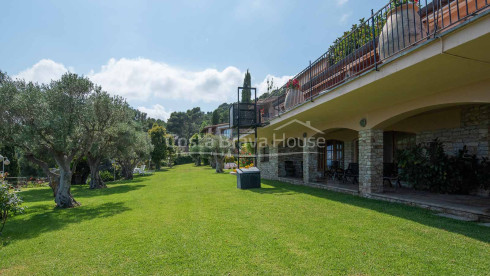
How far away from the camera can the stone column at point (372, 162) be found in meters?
Answer: 7.66

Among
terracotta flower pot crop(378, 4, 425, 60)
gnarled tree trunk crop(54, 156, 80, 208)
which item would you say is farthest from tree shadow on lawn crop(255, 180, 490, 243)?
gnarled tree trunk crop(54, 156, 80, 208)

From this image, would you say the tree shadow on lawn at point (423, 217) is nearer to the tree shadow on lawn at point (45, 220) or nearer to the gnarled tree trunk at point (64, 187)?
the tree shadow on lawn at point (45, 220)

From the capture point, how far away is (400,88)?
561 cm

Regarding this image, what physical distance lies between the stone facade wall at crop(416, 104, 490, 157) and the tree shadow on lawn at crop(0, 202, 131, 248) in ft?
33.0

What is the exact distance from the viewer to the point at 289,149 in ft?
51.7

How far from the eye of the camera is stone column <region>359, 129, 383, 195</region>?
7.66m

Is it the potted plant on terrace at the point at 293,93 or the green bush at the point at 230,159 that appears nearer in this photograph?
the potted plant on terrace at the point at 293,93

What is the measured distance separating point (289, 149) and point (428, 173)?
879 cm

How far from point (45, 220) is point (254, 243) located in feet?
19.4

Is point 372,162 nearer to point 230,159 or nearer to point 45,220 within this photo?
point 45,220

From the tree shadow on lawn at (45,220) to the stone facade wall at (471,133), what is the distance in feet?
33.0

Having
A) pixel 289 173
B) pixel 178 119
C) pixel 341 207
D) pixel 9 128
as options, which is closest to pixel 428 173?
pixel 341 207

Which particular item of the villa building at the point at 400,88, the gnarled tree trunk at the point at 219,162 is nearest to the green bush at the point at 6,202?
the villa building at the point at 400,88

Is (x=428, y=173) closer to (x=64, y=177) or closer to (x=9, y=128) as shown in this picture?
(x=64, y=177)
